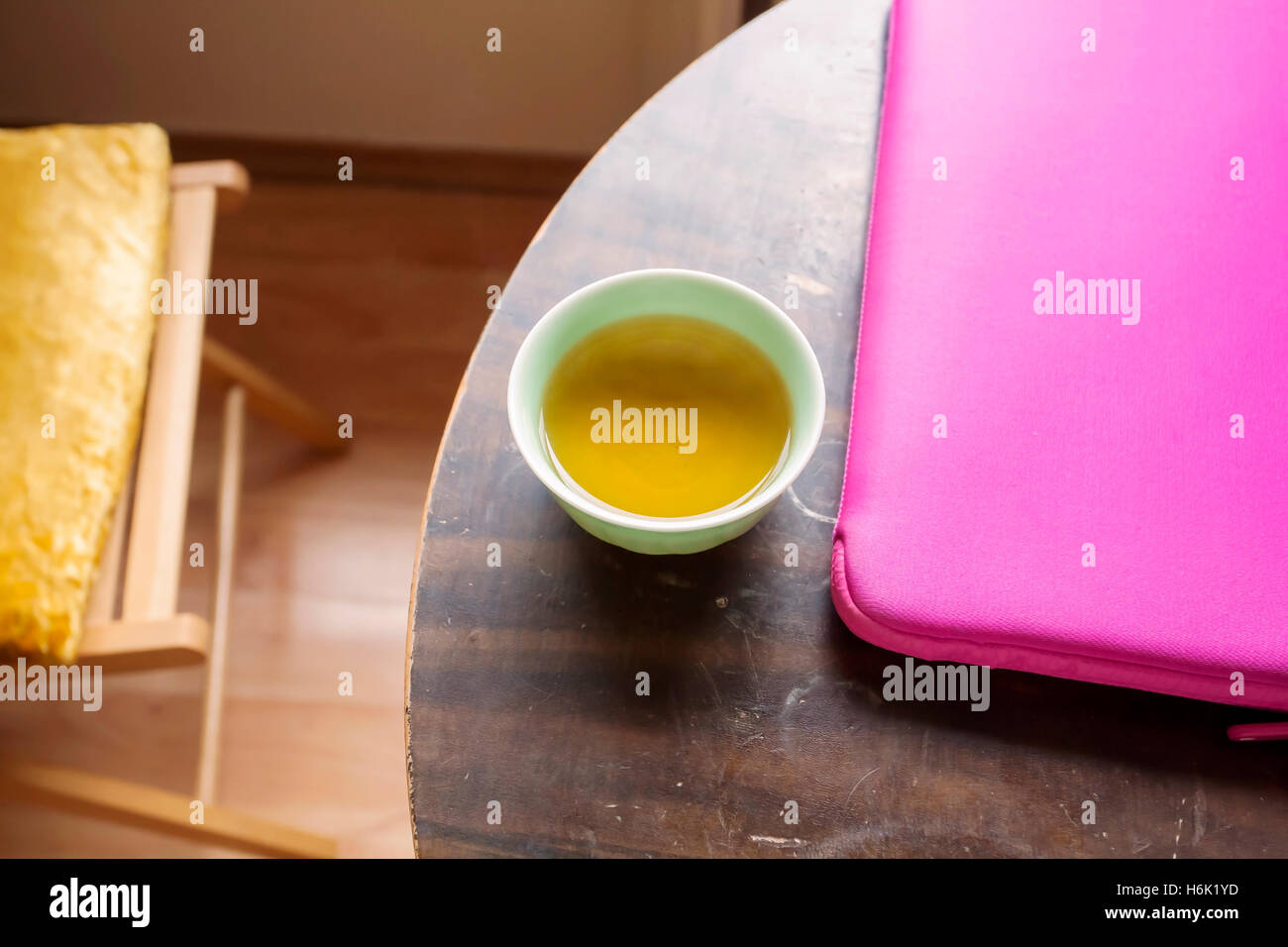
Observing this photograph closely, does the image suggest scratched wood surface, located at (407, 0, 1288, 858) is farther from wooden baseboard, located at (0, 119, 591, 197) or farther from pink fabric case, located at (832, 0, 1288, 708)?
wooden baseboard, located at (0, 119, 591, 197)

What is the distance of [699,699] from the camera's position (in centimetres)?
46

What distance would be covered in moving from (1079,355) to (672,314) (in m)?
0.22

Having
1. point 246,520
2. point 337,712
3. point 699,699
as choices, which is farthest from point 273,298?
point 699,699

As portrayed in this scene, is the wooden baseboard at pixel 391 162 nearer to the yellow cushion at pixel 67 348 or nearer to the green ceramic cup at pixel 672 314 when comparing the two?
the yellow cushion at pixel 67 348

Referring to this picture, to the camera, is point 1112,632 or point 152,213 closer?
point 1112,632

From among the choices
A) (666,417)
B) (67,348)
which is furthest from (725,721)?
(67,348)

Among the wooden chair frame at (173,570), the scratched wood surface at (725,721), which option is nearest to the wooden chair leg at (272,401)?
the wooden chair frame at (173,570)

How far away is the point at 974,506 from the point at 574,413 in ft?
0.68

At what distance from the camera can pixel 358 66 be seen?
1153mm

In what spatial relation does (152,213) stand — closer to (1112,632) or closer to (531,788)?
(531,788)

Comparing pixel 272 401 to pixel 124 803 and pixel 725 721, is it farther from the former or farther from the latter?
pixel 725 721

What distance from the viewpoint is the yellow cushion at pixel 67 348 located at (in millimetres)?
649

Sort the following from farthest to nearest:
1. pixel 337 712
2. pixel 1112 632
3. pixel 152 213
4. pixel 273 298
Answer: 1. pixel 273 298
2. pixel 337 712
3. pixel 152 213
4. pixel 1112 632

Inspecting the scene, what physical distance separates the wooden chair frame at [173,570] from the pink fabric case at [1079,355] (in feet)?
1.71
